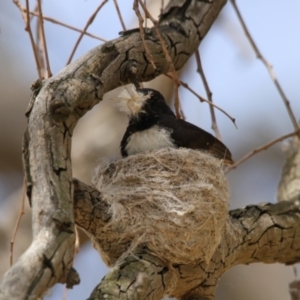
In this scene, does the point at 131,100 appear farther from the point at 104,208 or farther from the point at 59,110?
the point at 59,110

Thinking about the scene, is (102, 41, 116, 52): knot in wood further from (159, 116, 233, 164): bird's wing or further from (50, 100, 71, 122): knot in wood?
(159, 116, 233, 164): bird's wing

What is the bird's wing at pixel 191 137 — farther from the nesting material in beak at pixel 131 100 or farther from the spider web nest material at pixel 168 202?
the spider web nest material at pixel 168 202

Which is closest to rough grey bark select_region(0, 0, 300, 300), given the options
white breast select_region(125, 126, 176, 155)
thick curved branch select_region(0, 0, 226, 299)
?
thick curved branch select_region(0, 0, 226, 299)

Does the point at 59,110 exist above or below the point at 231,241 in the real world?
below

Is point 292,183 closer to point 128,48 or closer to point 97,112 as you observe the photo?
point 128,48

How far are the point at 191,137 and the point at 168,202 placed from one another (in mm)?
695

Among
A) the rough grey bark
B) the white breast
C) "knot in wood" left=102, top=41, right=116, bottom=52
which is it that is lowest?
the rough grey bark

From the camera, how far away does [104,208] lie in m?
2.86

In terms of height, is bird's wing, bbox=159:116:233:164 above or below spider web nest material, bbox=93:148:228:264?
above

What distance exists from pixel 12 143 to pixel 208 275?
10.5ft

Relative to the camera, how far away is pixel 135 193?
3.12 metres

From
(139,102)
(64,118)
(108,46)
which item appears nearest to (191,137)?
(139,102)

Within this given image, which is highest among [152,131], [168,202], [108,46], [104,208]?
[152,131]

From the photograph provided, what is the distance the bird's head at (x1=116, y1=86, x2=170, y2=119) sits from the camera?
362 centimetres
